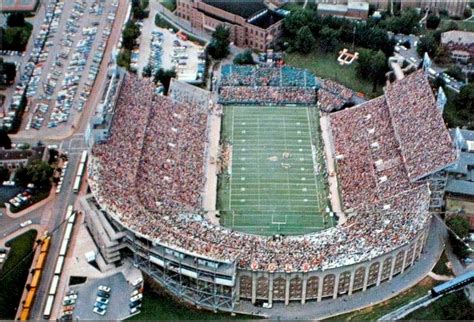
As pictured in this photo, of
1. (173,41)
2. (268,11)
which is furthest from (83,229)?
(268,11)

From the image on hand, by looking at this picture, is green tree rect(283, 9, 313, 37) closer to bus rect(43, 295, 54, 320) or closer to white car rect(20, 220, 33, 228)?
white car rect(20, 220, 33, 228)

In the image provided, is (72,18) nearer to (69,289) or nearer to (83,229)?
(83,229)

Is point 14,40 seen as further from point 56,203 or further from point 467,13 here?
point 467,13

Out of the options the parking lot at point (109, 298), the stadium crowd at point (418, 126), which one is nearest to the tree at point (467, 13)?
the stadium crowd at point (418, 126)

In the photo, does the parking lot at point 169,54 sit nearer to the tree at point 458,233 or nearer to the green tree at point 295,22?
the green tree at point 295,22

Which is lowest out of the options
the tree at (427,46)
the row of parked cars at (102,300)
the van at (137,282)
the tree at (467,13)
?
the row of parked cars at (102,300)

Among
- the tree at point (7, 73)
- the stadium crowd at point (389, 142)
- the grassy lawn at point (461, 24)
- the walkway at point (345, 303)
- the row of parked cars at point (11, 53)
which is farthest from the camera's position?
the grassy lawn at point (461, 24)

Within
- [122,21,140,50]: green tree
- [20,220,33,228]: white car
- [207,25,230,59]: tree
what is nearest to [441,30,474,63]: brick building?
[207,25,230,59]: tree
